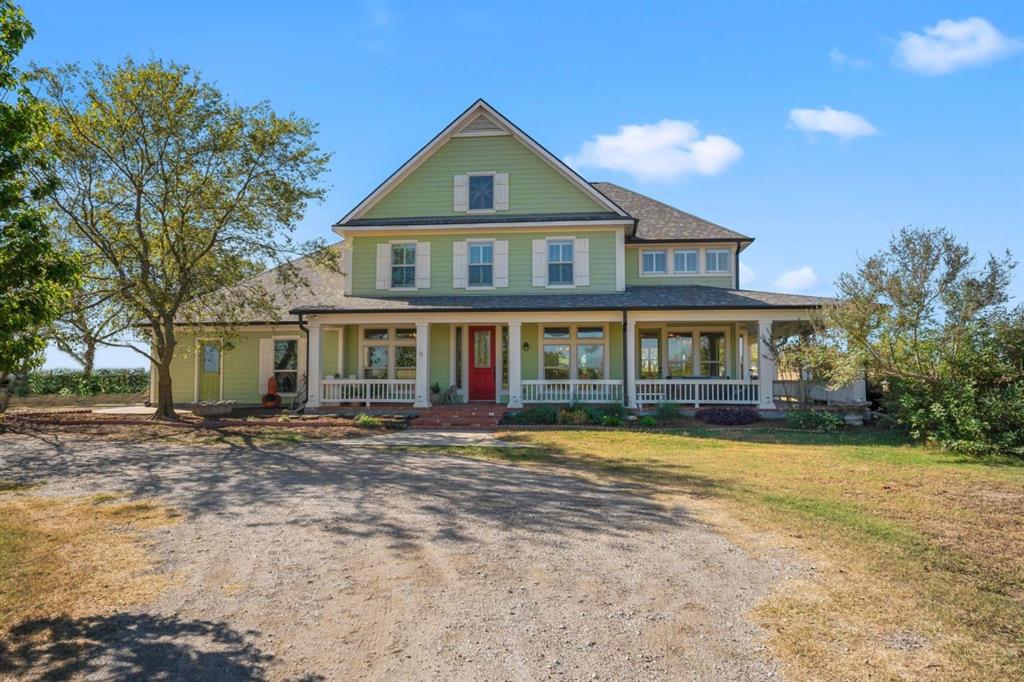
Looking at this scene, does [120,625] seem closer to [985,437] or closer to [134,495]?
[134,495]

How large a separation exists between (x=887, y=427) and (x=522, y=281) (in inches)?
444

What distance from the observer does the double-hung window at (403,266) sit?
21234 millimetres

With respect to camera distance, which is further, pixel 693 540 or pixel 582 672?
pixel 693 540

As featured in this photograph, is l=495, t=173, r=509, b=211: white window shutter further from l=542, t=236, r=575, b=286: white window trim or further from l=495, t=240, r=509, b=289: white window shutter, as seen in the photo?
l=542, t=236, r=575, b=286: white window trim

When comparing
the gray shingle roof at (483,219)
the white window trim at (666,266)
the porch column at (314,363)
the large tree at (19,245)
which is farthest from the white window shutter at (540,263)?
the large tree at (19,245)

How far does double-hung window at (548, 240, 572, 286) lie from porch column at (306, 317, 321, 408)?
7618 mm

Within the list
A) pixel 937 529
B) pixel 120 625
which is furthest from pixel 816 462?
pixel 120 625

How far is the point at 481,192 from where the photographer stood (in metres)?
21.2

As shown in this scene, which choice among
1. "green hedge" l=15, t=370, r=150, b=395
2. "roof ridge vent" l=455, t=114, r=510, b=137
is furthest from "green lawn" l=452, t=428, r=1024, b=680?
"green hedge" l=15, t=370, r=150, b=395

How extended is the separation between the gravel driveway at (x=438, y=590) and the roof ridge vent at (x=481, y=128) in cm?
1528

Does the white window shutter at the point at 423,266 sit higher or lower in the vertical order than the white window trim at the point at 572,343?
higher

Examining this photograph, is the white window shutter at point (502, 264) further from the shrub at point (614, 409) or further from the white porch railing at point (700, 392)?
the white porch railing at point (700, 392)

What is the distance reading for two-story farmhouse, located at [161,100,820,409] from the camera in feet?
65.4

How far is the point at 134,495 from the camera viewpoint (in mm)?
8555
